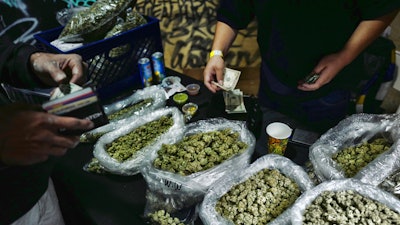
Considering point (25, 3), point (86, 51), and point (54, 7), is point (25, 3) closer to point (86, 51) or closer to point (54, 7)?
point (54, 7)

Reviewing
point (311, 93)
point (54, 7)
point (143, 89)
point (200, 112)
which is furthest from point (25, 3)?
point (311, 93)

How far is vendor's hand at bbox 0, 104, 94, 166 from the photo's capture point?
616 millimetres

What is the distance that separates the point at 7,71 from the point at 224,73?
92 cm

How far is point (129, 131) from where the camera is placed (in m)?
1.30

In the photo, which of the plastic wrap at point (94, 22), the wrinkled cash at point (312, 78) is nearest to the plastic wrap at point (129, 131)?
the plastic wrap at point (94, 22)

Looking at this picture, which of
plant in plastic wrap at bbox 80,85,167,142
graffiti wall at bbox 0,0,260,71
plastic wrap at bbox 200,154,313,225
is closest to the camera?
plastic wrap at bbox 200,154,313,225

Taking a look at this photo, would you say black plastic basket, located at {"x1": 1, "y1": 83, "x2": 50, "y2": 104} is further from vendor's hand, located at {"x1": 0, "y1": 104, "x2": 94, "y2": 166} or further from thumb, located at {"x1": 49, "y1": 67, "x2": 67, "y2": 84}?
vendor's hand, located at {"x1": 0, "y1": 104, "x2": 94, "y2": 166}

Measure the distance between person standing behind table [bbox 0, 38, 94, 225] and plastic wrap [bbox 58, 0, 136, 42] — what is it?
435 mm

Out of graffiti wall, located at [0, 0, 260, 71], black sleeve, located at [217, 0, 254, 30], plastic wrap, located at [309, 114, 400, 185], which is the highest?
black sleeve, located at [217, 0, 254, 30]

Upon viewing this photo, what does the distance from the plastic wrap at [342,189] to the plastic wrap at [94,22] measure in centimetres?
126

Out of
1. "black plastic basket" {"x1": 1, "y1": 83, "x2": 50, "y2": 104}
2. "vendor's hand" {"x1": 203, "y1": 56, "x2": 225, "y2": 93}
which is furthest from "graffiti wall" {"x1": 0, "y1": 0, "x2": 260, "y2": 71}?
"black plastic basket" {"x1": 1, "y1": 83, "x2": 50, "y2": 104}

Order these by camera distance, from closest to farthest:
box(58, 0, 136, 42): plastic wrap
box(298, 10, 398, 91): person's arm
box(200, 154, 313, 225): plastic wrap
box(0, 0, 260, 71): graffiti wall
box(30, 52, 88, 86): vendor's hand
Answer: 1. box(200, 154, 313, 225): plastic wrap
2. box(30, 52, 88, 86): vendor's hand
3. box(298, 10, 398, 91): person's arm
4. box(58, 0, 136, 42): plastic wrap
5. box(0, 0, 260, 71): graffiti wall

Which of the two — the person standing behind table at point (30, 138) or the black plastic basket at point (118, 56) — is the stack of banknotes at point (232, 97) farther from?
the person standing behind table at point (30, 138)

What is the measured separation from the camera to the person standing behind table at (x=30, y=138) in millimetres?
630
